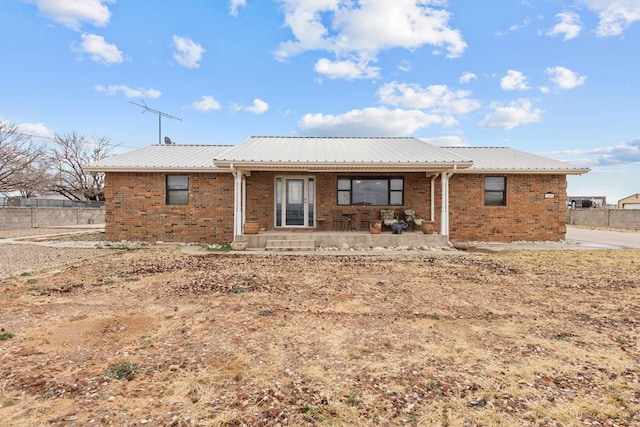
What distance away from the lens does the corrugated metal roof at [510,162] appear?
12094 mm

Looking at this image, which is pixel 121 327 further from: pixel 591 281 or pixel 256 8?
pixel 256 8

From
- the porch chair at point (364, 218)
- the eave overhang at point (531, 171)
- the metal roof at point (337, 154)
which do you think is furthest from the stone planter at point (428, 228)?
the eave overhang at point (531, 171)

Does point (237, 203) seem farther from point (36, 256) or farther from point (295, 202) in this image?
point (36, 256)

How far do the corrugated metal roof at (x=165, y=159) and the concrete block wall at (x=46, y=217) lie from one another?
11015mm

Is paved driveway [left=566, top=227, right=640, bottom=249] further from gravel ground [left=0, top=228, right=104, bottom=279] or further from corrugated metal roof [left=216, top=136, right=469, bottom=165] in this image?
gravel ground [left=0, top=228, right=104, bottom=279]

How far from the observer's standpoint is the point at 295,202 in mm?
12797

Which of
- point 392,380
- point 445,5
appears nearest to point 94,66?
point 445,5

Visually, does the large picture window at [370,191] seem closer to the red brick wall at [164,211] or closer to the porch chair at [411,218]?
the porch chair at [411,218]

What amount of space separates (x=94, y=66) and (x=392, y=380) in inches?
926

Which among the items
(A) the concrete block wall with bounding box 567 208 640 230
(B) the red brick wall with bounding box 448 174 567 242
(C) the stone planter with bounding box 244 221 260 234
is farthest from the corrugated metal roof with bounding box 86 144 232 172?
(A) the concrete block wall with bounding box 567 208 640 230

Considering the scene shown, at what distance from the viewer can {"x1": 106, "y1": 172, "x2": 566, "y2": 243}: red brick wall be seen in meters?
12.1

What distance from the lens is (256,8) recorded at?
1243 cm

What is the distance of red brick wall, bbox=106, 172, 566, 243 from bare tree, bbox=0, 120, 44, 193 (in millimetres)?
19708

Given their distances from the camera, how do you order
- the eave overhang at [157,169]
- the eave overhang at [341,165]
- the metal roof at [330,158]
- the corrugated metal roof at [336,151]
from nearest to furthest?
the eave overhang at [341,165]
the metal roof at [330,158]
the corrugated metal roof at [336,151]
the eave overhang at [157,169]
